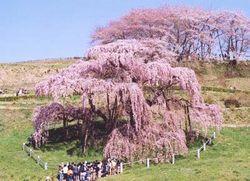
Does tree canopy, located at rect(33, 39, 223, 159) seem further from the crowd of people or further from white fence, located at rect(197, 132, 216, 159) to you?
the crowd of people

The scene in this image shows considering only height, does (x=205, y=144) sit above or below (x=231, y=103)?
below

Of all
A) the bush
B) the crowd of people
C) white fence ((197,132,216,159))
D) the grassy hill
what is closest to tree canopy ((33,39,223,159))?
white fence ((197,132,216,159))

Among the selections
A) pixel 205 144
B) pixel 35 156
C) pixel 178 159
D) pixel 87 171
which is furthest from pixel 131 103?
pixel 87 171

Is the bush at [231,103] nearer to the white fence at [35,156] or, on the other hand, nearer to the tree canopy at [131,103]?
the tree canopy at [131,103]

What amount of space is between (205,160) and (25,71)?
199ft

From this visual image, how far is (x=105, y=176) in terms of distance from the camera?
37656 mm

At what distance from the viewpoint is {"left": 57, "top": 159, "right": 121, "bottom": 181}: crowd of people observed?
1441 inches

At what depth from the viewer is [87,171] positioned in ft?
121

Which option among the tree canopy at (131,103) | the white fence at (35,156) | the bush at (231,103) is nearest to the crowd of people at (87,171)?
the tree canopy at (131,103)

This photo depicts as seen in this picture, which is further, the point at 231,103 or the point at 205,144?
the point at 231,103

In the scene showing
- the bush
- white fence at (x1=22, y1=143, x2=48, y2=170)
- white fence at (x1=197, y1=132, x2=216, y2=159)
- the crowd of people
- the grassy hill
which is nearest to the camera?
the grassy hill

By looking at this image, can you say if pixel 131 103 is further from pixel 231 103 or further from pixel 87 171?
pixel 231 103

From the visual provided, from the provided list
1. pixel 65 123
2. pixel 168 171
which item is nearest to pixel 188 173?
pixel 168 171

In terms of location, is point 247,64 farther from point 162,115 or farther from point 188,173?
point 188,173
